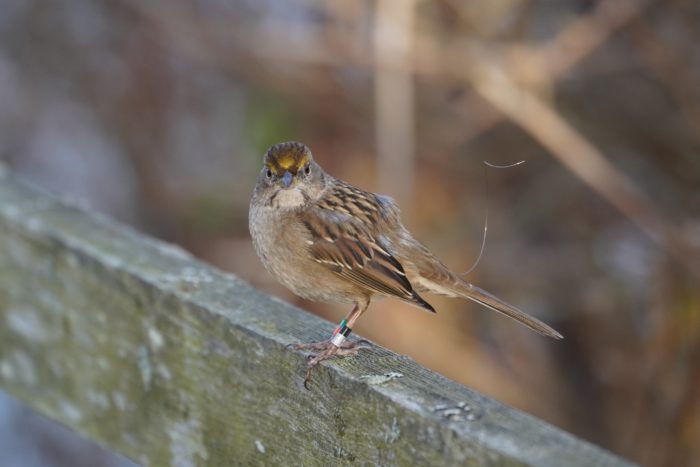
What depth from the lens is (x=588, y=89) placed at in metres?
4.61

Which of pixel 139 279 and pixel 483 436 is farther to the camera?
pixel 139 279

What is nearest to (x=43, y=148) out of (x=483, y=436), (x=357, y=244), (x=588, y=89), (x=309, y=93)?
(x=309, y=93)

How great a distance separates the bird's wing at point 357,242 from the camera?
282 cm

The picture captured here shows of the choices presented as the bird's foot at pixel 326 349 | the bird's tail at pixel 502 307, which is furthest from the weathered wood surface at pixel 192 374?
the bird's tail at pixel 502 307

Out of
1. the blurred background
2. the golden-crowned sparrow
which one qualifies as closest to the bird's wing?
the golden-crowned sparrow

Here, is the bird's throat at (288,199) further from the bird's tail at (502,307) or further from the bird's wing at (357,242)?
the bird's tail at (502,307)

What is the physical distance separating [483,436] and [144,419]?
102 cm

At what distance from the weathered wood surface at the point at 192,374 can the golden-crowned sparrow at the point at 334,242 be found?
1.44 feet

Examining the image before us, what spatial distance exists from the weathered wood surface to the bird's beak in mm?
462

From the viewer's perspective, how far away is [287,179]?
296cm

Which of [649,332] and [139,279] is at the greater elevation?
[649,332]

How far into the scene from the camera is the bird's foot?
188 cm

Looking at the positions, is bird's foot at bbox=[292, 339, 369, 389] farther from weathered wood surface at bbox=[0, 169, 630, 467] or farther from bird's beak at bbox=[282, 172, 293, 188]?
bird's beak at bbox=[282, 172, 293, 188]

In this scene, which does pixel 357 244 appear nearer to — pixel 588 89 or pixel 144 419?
pixel 144 419
